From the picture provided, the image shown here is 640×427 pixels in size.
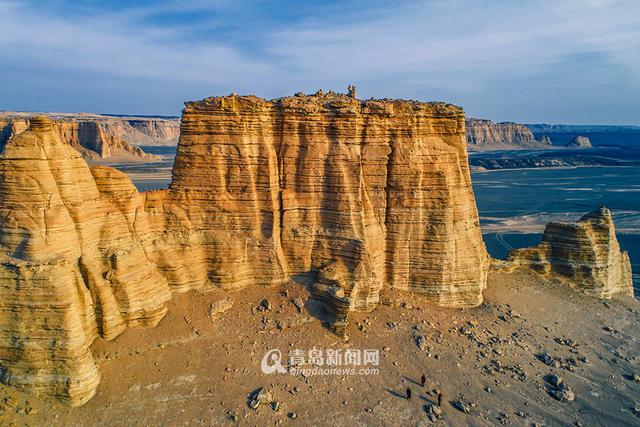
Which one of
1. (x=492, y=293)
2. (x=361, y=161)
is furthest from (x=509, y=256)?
(x=361, y=161)

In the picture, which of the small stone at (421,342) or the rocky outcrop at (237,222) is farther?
the small stone at (421,342)

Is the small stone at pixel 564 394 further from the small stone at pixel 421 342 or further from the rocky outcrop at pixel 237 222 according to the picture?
the rocky outcrop at pixel 237 222

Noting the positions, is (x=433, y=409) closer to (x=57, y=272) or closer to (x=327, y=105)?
(x=327, y=105)

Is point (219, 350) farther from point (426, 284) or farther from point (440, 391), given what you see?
point (426, 284)

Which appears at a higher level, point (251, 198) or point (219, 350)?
point (251, 198)

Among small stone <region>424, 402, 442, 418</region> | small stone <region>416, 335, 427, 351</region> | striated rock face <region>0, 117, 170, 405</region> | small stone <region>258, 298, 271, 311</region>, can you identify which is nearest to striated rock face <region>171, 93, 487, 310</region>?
small stone <region>258, 298, 271, 311</region>

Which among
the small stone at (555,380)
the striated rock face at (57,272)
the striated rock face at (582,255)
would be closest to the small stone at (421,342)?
the small stone at (555,380)

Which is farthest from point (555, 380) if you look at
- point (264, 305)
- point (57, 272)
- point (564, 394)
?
point (57, 272)

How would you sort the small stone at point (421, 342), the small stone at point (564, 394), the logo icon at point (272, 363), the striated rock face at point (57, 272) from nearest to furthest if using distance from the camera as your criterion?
the striated rock face at point (57, 272) → the logo icon at point (272, 363) → the small stone at point (564, 394) → the small stone at point (421, 342)

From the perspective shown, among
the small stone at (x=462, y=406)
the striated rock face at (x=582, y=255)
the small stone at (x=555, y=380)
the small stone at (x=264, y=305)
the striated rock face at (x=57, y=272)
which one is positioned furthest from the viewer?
the striated rock face at (x=582, y=255)
